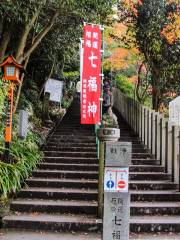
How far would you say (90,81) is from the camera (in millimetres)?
11750

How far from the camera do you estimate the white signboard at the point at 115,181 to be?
5.95 metres

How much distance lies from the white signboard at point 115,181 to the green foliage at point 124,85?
78.9 feet

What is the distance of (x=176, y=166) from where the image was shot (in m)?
10.6

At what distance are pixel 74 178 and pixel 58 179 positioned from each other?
0.40 m

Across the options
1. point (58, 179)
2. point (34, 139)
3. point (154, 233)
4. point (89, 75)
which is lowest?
point (154, 233)

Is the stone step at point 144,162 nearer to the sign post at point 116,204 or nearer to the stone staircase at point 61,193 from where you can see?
the stone staircase at point 61,193

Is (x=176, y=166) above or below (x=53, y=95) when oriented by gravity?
below

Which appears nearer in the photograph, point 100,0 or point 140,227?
point 140,227

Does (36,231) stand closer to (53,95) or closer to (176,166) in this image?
(176,166)

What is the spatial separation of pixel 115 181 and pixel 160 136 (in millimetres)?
6229

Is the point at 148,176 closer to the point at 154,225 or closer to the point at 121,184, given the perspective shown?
the point at 154,225

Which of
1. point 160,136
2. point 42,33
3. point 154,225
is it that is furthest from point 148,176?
point 42,33

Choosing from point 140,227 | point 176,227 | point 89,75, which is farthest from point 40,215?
point 89,75

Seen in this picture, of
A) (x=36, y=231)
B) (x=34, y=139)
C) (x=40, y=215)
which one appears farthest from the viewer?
(x=34, y=139)
